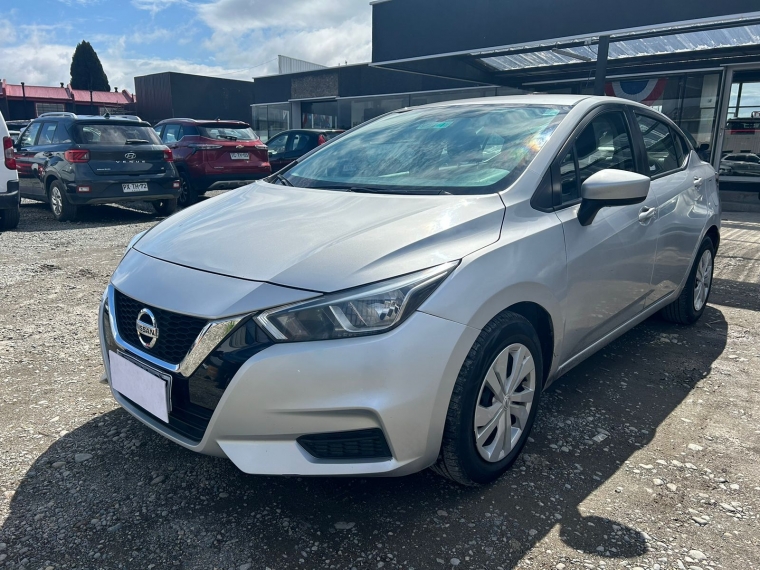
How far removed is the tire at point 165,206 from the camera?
10.0m

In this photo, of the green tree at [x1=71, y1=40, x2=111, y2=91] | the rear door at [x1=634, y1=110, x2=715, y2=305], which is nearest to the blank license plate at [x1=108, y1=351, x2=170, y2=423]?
the rear door at [x1=634, y1=110, x2=715, y2=305]

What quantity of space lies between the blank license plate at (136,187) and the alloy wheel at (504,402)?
8.10 m

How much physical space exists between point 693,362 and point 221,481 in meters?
3.05

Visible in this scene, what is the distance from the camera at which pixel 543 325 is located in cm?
266

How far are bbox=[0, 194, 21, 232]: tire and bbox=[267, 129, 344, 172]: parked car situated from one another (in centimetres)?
564

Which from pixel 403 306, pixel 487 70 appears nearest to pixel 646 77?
pixel 487 70

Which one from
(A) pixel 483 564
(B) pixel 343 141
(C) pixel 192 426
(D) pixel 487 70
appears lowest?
(A) pixel 483 564

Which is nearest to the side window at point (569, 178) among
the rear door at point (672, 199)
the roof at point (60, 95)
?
the rear door at point (672, 199)

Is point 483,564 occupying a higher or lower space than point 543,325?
lower

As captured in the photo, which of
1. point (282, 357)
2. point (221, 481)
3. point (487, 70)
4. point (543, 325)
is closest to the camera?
point (282, 357)

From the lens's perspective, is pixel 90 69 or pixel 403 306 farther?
pixel 90 69

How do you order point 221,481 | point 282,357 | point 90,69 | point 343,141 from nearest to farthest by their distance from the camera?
point 282,357 < point 221,481 < point 343,141 < point 90,69

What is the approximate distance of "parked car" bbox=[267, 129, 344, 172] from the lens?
13203 mm

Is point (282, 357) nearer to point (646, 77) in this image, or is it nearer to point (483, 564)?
point (483, 564)
